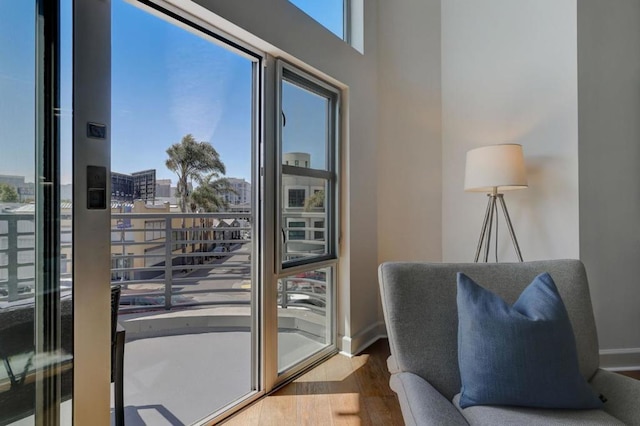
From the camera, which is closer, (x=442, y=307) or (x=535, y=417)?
(x=535, y=417)

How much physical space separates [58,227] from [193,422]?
1.20 meters

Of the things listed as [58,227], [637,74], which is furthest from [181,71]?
[637,74]

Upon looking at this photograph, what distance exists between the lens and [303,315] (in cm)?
243

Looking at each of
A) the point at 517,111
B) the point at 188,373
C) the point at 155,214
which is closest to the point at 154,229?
the point at 155,214

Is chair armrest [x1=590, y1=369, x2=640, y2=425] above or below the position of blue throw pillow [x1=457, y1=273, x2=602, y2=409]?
below

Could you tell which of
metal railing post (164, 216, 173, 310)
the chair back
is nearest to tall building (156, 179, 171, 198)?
metal railing post (164, 216, 173, 310)

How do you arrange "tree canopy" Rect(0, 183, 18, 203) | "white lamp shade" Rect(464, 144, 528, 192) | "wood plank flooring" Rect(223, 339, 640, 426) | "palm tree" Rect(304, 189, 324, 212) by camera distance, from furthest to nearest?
"palm tree" Rect(304, 189, 324, 212) → "white lamp shade" Rect(464, 144, 528, 192) → "wood plank flooring" Rect(223, 339, 640, 426) → "tree canopy" Rect(0, 183, 18, 203)

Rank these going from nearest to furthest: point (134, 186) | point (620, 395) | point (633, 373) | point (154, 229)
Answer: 1. point (620, 395)
2. point (134, 186)
3. point (633, 373)
4. point (154, 229)

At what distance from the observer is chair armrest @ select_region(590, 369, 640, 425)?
0.99 metres

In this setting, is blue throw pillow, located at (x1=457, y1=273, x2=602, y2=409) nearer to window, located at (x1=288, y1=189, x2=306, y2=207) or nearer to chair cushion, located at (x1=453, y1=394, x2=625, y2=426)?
chair cushion, located at (x1=453, y1=394, x2=625, y2=426)

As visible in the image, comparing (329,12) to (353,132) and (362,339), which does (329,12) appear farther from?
(362,339)

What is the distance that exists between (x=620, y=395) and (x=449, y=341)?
20.5 inches

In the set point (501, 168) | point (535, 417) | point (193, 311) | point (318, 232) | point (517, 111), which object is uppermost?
point (517, 111)

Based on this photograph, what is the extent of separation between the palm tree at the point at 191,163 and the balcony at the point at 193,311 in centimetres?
21
